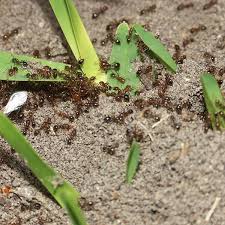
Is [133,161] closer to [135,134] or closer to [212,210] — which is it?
[135,134]

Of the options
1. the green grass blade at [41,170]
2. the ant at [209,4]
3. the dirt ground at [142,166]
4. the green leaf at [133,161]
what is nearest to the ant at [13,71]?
the dirt ground at [142,166]

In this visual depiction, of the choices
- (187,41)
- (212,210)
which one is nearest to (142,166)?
(212,210)

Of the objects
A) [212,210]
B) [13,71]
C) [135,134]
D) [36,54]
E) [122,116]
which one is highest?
[36,54]

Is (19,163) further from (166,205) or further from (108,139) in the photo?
(166,205)

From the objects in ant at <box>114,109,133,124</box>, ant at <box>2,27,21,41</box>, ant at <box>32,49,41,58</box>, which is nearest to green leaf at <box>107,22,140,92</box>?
ant at <box>114,109,133,124</box>

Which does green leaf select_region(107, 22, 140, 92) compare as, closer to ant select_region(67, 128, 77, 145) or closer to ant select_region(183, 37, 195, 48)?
ant select_region(67, 128, 77, 145)

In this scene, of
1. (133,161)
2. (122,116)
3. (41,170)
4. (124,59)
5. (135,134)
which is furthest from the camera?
(124,59)

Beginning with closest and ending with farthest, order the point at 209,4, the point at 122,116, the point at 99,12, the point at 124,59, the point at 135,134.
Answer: the point at 135,134, the point at 122,116, the point at 124,59, the point at 209,4, the point at 99,12
